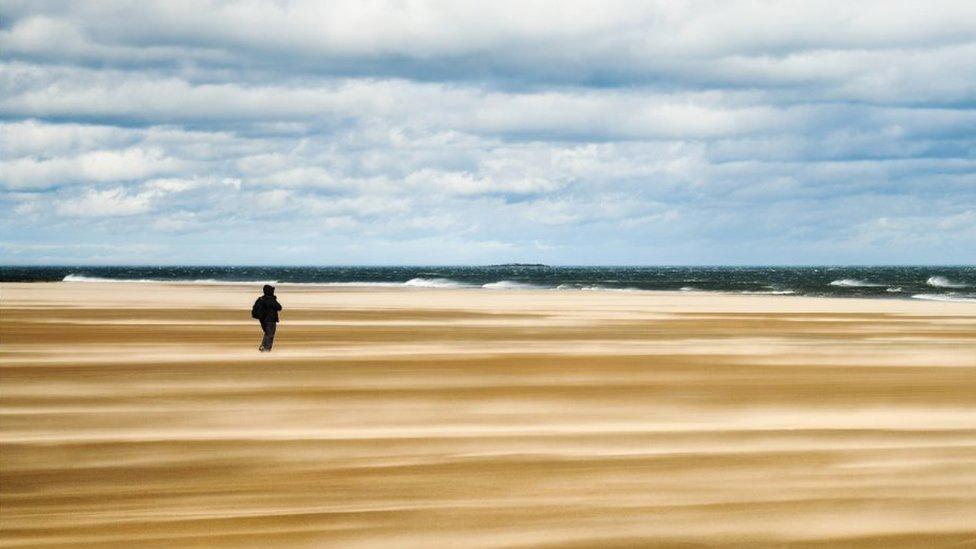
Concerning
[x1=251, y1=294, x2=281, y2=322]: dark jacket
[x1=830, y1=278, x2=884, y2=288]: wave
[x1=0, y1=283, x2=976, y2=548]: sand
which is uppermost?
[x1=251, y1=294, x2=281, y2=322]: dark jacket

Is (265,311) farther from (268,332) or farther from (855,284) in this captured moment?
(855,284)

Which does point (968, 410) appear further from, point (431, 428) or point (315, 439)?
point (315, 439)

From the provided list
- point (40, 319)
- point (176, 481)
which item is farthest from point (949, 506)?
point (40, 319)

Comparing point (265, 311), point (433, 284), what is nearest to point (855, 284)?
point (433, 284)

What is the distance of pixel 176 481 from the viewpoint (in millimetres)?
8766

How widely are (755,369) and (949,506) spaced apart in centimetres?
1007

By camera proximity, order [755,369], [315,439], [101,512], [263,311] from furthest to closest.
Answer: [263,311], [755,369], [315,439], [101,512]

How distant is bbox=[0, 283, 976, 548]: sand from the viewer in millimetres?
7414

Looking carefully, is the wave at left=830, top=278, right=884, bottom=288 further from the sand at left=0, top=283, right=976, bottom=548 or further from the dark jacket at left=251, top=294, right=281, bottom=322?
the dark jacket at left=251, top=294, right=281, bottom=322

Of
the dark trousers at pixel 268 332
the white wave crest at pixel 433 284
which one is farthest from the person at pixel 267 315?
the white wave crest at pixel 433 284

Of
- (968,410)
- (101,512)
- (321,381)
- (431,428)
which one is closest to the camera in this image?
(101,512)

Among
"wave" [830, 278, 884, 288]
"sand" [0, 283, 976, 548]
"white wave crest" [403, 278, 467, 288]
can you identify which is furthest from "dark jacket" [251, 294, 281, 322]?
"wave" [830, 278, 884, 288]

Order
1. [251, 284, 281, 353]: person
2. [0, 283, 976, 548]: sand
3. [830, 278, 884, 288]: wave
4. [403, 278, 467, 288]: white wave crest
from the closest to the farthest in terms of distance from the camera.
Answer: [0, 283, 976, 548]: sand < [251, 284, 281, 353]: person < [830, 278, 884, 288]: wave < [403, 278, 467, 288]: white wave crest

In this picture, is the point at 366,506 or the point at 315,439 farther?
the point at 315,439
